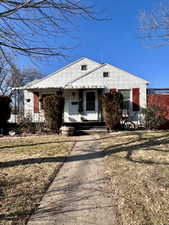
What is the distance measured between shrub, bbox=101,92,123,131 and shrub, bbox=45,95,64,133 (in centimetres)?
266

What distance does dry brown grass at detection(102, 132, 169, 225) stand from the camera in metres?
2.25

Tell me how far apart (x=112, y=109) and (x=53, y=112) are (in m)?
3.38

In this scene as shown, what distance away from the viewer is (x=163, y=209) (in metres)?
2.38

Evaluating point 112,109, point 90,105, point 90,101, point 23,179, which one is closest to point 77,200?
point 23,179

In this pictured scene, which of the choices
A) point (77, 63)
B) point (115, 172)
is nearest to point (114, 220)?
point (115, 172)

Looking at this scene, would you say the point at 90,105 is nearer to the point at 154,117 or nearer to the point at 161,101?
the point at 154,117

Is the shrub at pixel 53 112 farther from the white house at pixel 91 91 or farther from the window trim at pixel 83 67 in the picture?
the window trim at pixel 83 67

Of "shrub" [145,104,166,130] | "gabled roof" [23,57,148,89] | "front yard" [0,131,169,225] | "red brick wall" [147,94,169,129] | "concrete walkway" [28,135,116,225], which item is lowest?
"concrete walkway" [28,135,116,225]

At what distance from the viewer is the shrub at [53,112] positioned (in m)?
10.0

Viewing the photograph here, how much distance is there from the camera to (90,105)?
42.6 feet

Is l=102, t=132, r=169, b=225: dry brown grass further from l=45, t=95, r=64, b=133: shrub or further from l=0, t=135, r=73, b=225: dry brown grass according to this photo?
l=45, t=95, r=64, b=133: shrub

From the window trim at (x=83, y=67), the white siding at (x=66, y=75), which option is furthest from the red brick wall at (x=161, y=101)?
the window trim at (x=83, y=67)

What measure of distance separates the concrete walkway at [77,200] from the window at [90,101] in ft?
28.6

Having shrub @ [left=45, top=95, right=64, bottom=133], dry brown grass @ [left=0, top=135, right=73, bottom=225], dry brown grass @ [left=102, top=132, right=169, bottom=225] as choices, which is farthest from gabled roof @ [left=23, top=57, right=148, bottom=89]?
dry brown grass @ [left=0, top=135, right=73, bottom=225]
